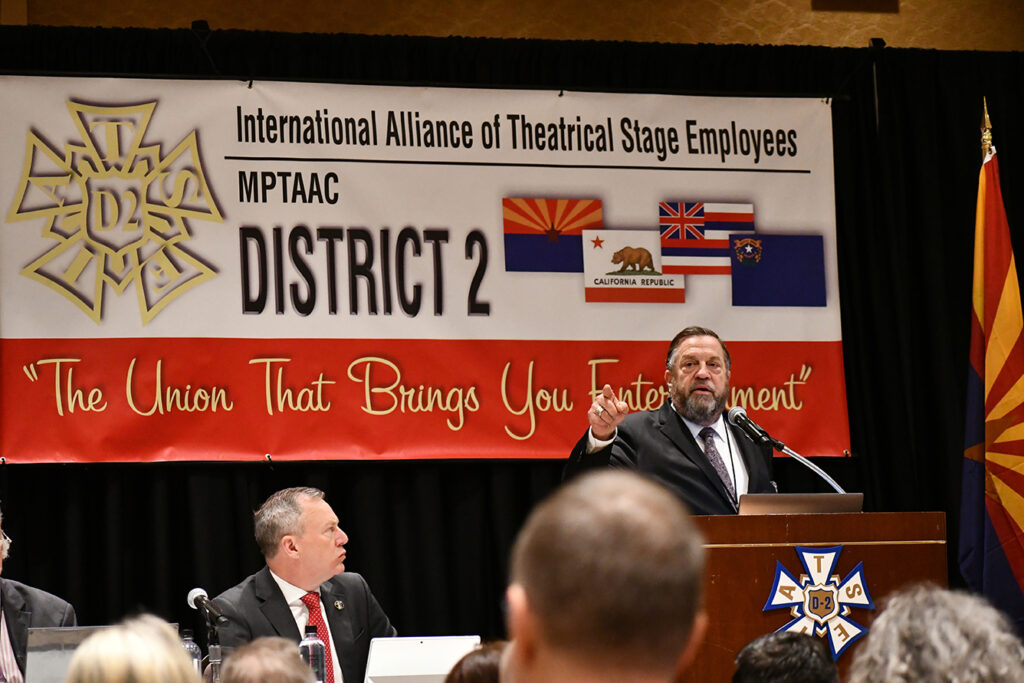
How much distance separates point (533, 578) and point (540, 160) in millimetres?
4670

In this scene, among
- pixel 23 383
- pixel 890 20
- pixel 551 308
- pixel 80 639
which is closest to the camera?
pixel 80 639

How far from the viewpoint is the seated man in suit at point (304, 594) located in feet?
13.4

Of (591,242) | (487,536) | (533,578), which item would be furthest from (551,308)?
(533,578)

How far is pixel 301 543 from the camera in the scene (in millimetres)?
4223

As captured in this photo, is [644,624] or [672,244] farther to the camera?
[672,244]

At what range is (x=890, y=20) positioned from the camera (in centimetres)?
632

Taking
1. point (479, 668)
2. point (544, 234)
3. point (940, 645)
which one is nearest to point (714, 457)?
point (544, 234)

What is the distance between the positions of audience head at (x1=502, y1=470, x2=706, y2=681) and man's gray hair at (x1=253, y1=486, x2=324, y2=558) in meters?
3.33

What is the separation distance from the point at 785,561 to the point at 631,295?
7.16ft

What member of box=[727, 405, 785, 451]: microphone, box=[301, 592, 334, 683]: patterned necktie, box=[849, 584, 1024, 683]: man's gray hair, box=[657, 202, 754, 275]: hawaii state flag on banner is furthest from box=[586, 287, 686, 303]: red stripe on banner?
box=[849, 584, 1024, 683]: man's gray hair

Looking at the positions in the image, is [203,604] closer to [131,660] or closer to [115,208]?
[131,660]

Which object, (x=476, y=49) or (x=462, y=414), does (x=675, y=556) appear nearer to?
(x=462, y=414)

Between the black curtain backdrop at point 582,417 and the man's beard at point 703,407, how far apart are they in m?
0.99

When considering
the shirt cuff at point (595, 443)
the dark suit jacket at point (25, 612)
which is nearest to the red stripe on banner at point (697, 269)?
the shirt cuff at point (595, 443)
